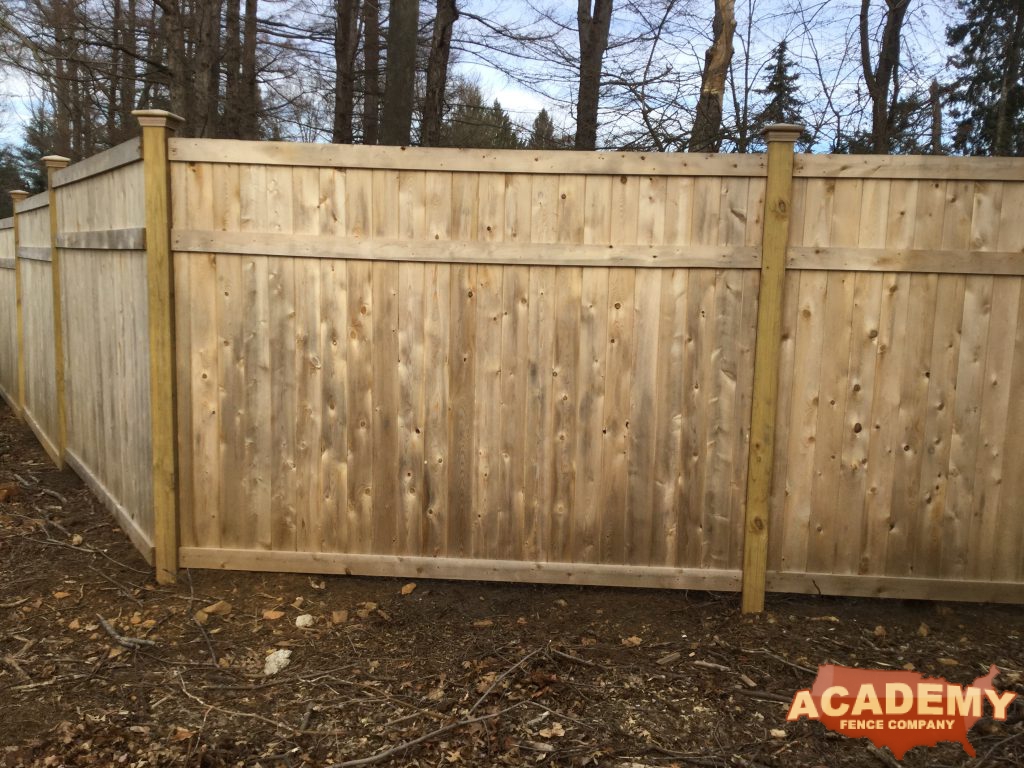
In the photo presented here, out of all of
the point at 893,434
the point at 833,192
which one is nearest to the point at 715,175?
the point at 833,192

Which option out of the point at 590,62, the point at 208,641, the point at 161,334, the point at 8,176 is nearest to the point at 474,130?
the point at 590,62

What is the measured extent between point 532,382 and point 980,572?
7.62 ft

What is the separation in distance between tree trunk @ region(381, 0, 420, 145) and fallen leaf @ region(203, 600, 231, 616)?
622cm

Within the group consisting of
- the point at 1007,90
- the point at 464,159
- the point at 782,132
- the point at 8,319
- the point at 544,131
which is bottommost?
the point at 8,319

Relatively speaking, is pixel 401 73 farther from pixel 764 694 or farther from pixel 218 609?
pixel 764 694

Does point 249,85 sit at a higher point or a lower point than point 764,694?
higher

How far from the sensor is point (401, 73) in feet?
29.3

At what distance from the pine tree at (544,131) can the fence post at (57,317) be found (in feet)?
22.5

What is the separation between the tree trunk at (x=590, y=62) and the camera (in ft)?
32.3

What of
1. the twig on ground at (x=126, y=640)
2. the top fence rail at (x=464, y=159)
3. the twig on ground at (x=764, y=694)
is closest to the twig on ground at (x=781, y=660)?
the twig on ground at (x=764, y=694)

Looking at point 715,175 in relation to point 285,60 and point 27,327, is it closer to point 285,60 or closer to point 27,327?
point 27,327

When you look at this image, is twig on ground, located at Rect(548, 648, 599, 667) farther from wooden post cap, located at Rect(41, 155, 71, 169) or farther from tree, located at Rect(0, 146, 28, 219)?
tree, located at Rect(0, 146, 28, 219)

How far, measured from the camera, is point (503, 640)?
142 inches

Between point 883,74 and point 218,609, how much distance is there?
28.2ft
